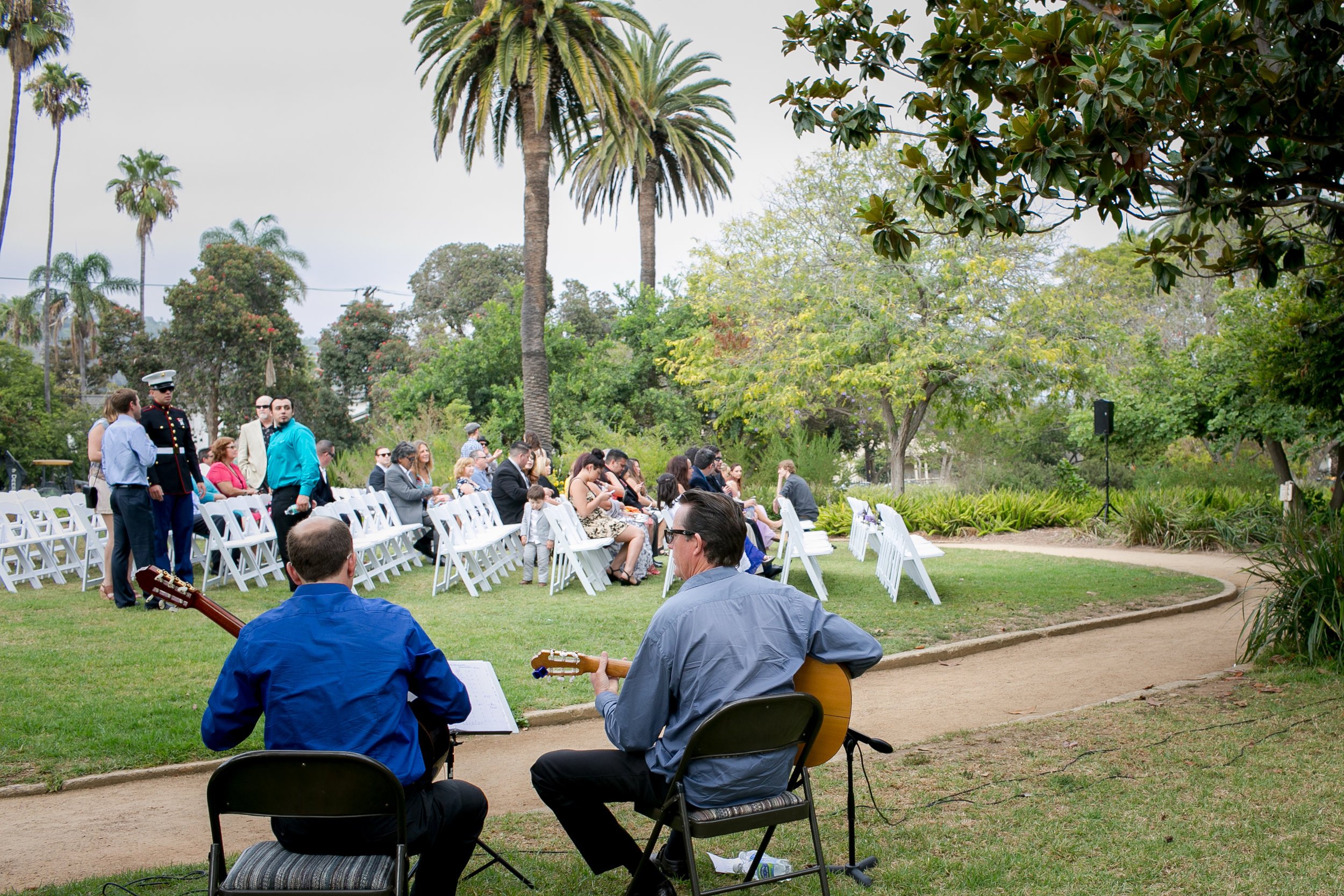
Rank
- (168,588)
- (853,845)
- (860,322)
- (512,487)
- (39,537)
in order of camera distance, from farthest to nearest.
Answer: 1. (860,322)
2. (512,487)
3. (39,537)
4. (853,845)
5. (168,588)

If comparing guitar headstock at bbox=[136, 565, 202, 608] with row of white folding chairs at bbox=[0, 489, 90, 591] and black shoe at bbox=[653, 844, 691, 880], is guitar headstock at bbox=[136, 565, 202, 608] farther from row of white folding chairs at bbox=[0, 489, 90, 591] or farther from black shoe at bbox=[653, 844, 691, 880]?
row of white folding chairs at bbox=[0, 489, 90, 591]

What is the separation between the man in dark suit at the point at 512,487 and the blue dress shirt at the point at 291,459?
314cm

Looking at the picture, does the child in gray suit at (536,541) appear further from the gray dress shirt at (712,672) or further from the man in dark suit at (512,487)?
the gray dress shirt at (712,672)

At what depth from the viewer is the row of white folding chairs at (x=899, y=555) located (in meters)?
9.99

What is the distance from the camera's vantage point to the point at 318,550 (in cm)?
287

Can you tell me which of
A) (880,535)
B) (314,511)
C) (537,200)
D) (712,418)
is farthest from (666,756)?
(712,418)

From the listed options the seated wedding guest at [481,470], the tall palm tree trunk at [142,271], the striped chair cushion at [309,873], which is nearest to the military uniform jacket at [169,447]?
the seated wedding guest at [481,470]

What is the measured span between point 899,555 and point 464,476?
23.5 ft

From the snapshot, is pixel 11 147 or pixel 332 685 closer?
pixel 332 685

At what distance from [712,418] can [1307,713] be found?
2447cm

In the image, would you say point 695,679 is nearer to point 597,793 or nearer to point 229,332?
point 597,793

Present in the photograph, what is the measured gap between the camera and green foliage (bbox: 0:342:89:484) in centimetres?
3591

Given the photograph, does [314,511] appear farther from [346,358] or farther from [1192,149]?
[346,358]

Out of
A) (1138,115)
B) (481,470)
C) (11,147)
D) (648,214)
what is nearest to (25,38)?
(11,147)
